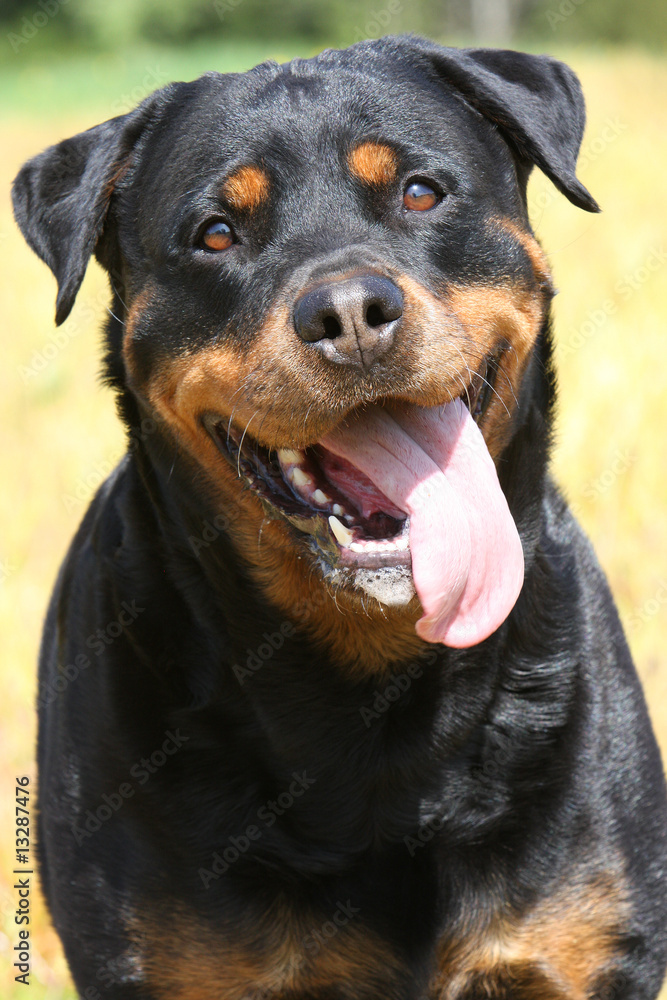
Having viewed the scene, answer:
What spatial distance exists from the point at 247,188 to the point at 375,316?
1.75ft

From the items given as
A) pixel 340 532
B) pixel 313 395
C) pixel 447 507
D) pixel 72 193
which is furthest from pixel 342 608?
pixel 72 193

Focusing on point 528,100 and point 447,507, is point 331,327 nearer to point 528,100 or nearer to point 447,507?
point 447,507

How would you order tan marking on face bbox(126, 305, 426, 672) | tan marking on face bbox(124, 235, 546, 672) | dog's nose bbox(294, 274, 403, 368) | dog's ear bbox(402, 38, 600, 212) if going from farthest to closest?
dog's ear bbox(402, 38, 600, 212) → tan marking on face bbox(126, 305, 426, 672) → tan marking on face bbox(124, 235, 546, 672) → dog's nose bbox(294, 274, 403, 368)

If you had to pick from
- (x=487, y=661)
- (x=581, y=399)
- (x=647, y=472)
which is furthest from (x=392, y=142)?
(x=581, y=399)

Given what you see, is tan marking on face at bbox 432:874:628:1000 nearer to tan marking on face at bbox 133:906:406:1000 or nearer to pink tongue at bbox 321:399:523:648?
tan marking on face at bbox 133:906:406:1000

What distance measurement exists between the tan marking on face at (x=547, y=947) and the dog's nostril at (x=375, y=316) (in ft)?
4.37

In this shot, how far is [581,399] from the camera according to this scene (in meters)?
6.05

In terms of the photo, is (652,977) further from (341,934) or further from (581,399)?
(581,399)

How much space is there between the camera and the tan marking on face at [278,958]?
98.1 inches

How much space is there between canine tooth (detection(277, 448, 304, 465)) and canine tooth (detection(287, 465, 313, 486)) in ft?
0.05

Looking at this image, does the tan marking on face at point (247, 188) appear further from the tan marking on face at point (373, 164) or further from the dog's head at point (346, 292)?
the tan marking on face at point (373, 164)

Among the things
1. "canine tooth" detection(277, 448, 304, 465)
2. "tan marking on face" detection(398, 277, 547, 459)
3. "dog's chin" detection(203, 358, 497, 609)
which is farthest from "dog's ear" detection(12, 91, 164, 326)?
"tan marking on face" detection(398, 277, 547, 459)

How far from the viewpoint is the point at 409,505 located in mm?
2402

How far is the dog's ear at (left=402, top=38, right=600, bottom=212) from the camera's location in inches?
105
